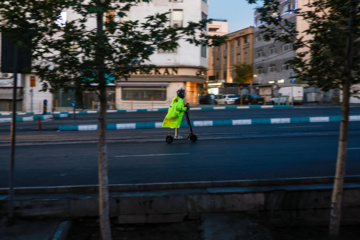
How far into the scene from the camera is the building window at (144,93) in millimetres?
41719

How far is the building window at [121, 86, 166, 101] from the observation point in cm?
4172

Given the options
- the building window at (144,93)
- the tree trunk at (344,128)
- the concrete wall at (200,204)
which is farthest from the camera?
the building window at (144,93)

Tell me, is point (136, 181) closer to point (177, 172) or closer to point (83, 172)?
point (177, 172)

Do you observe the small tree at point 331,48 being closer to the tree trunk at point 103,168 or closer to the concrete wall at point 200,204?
the concrete wall at point 200,204

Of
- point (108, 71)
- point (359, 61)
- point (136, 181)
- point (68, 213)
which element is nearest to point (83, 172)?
point (136, 181)

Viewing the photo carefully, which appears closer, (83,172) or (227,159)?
(83,172)

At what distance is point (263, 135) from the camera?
12.9 meters

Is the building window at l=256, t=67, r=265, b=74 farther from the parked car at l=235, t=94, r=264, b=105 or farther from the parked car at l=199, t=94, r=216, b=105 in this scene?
the parked car at l=235, t=94, r=264, b=105

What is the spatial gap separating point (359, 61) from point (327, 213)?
2227 mm

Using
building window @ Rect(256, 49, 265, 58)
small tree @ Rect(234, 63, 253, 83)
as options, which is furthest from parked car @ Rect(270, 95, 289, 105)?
small tree @ Rect(234, 63, 253, 83)

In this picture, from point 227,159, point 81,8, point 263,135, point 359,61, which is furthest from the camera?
point 263,135

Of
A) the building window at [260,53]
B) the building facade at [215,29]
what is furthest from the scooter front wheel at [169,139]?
the building facade at [215,29]

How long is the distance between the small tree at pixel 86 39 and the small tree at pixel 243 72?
206 feet

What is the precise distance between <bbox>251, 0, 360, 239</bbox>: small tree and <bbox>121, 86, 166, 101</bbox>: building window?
122 ft
